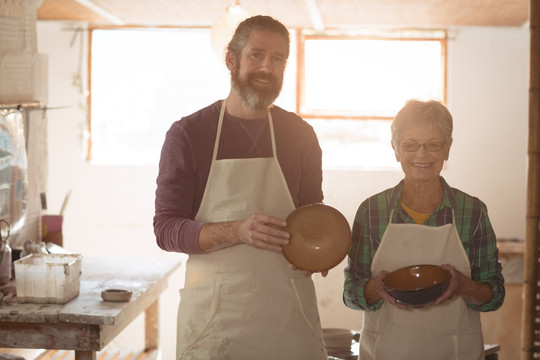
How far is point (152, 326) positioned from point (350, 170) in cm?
251

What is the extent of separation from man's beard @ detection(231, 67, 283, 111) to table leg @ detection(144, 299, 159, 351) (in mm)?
2454

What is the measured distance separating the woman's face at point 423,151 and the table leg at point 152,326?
8.09ft

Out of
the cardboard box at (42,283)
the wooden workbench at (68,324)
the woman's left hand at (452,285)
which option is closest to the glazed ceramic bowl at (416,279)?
the woman's left hand at (452,285)

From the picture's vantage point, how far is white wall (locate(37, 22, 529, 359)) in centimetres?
610

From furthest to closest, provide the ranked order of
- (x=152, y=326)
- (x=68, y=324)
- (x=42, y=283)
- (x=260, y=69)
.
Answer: (x=152, y=326), (x=42, y=283), (x=68, y=324), (x=260, y=69)

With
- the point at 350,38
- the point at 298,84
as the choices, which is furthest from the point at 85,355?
the point at 350,38

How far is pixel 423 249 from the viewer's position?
2381mm

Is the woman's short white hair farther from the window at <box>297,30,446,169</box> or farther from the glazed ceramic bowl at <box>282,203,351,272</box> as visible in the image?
the window at <box>297,30,446,169</box>

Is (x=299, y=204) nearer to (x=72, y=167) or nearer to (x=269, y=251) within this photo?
(x=269, y=251)

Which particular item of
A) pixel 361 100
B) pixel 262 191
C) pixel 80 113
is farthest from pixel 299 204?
pixel 80 113

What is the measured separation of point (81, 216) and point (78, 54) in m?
1.45

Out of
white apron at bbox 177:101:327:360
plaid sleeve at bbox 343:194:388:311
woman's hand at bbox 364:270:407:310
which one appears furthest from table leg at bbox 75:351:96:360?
woman's hand at bbox 364:270:407:310

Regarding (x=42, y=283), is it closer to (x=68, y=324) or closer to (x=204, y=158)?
(x=68, y=324)

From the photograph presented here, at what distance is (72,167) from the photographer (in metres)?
6.40
